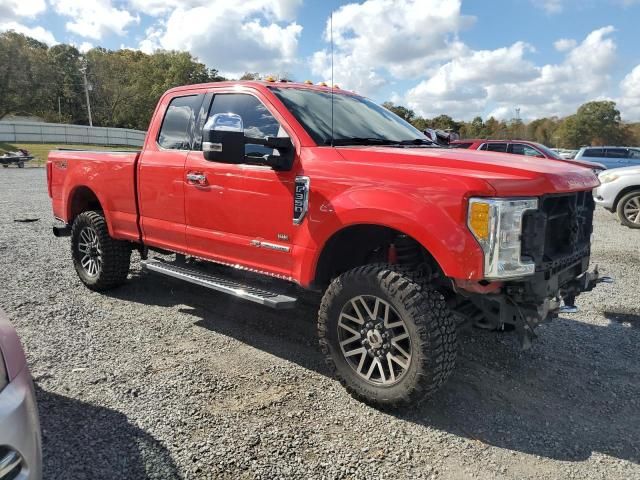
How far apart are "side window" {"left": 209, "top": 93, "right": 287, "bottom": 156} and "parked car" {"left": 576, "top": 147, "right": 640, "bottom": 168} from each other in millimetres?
17754

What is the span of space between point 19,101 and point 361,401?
6876cm

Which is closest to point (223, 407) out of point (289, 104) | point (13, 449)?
point (13, 449)

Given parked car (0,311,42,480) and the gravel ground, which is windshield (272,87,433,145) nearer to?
the gravel ground

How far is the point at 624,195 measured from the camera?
10367mm

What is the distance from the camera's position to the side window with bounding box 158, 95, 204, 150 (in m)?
4.67

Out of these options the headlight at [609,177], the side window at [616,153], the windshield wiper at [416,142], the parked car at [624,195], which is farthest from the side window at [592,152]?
the windshield wiper at [416,142]

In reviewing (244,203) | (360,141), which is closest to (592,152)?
(360,141)

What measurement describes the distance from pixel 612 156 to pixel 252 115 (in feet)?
61.1

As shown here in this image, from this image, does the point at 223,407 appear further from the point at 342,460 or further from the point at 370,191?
the point at 370,191

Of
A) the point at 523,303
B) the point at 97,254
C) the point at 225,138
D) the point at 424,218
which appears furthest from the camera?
the point at 97,254

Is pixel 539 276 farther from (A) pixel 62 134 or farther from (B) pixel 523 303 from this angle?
(A) pixel 62 134

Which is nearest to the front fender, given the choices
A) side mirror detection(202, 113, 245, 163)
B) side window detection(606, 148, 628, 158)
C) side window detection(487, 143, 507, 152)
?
side mirror detection(202, 113, 245, 163)

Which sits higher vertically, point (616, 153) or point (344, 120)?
point (344, 120)

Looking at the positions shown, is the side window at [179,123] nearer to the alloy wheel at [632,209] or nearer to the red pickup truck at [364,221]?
the red pickup truck at [364,221]
